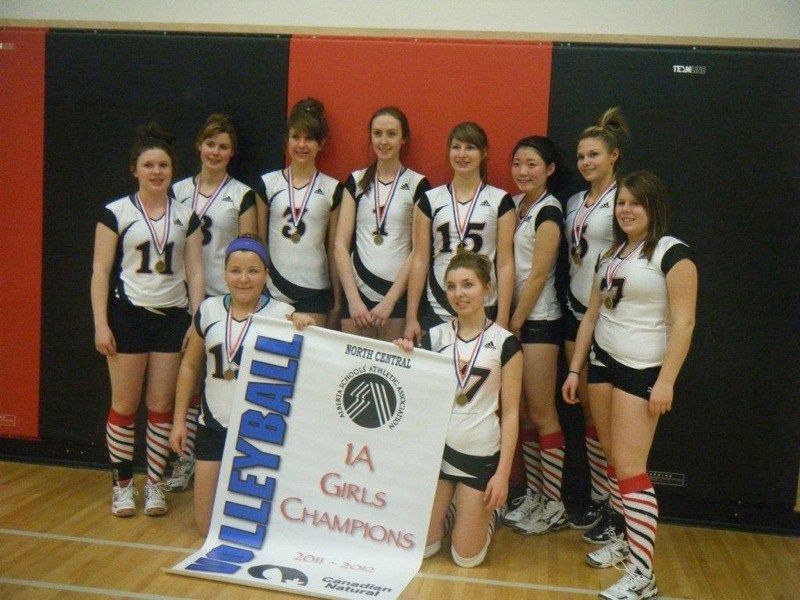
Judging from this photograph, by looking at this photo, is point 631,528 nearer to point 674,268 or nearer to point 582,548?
point 582,548

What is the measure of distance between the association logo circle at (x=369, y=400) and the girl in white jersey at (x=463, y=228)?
44 cm

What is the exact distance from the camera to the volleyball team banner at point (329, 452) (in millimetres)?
3355

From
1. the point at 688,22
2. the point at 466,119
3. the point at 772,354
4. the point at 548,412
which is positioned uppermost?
the point at 688,22

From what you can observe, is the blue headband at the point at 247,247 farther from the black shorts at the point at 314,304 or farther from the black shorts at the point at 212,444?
the black shorts at the point at 212,444

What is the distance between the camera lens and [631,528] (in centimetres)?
324

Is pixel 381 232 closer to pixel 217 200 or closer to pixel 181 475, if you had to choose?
pixel 217 200

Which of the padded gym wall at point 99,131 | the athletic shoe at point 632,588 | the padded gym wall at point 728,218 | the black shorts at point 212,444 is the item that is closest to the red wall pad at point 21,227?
the padded gym wall at point 99,131

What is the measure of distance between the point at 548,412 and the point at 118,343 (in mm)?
1928

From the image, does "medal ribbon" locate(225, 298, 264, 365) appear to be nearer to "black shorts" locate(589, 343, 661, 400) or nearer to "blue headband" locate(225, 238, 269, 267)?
"blue headband" locate(225, 238, 269, 267)

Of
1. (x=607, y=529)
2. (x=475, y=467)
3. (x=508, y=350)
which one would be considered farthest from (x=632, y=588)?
(x=508, y=350)

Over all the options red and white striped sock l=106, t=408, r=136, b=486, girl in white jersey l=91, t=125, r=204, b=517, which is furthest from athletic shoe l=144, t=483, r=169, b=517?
red and white striped sock l=106, t=408, r=136, b=486

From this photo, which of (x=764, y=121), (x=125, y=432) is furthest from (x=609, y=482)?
(x=125, y=432)

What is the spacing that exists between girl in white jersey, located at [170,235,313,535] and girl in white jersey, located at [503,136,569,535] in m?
1.00

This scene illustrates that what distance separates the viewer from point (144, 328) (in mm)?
3789
